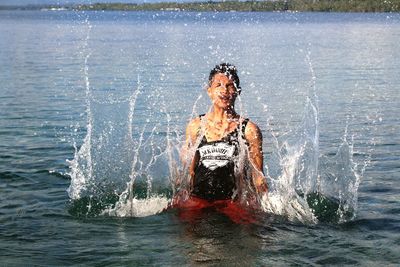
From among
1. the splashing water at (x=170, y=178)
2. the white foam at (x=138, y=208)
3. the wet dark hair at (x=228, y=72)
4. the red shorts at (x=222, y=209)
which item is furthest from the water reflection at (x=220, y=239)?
the wet dark hair at (x=228, y=72)

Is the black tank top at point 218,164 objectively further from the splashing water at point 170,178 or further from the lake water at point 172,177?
the lake water at point 172,177

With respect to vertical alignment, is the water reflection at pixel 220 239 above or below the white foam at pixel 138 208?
above

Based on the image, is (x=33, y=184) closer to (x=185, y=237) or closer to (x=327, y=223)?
(x=185, y=237)

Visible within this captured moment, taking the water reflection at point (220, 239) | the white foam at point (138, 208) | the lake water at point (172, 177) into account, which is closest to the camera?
the water reflection at point (220, 239)

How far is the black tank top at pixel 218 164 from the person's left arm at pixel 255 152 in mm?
104

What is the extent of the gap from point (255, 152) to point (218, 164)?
574 mm

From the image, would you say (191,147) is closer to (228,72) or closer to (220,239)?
(228,72)

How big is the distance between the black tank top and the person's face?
0.40 m

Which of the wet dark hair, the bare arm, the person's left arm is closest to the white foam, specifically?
the bare arm

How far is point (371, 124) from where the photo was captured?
66.5 ft

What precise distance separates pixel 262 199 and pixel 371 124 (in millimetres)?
11131

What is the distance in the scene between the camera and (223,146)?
31.7 ft

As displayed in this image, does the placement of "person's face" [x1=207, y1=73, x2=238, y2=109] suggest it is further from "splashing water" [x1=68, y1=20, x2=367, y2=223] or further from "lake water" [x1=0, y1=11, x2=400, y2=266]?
"lake water" [x1=0, y1=11, x2=400, y2=266]

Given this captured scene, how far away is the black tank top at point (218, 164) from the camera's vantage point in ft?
31.6
